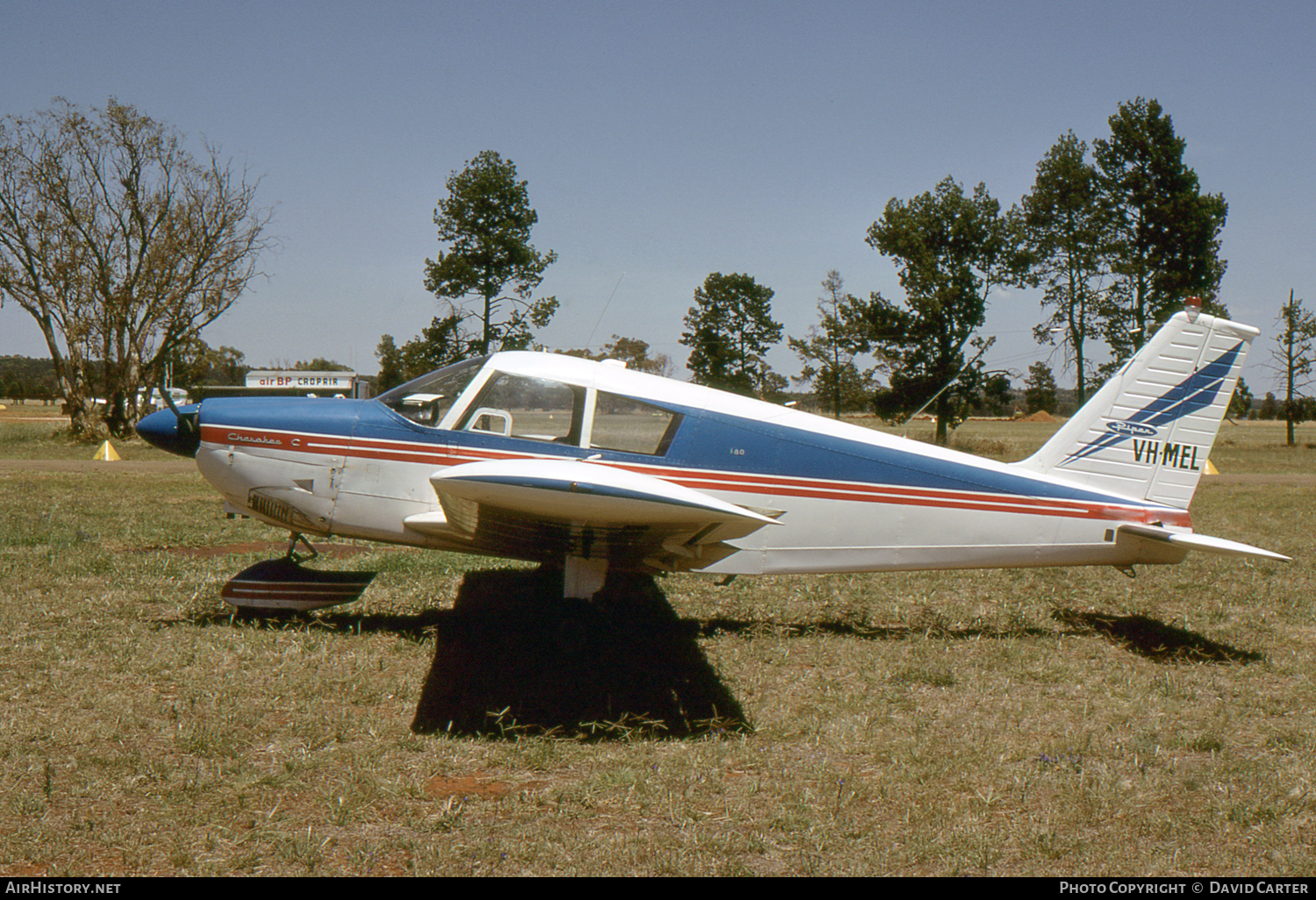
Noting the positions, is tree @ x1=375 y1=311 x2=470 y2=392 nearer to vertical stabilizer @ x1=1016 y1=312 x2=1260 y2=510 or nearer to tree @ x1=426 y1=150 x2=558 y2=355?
tree @ x1=426 y1=150 x2=558 y2=355

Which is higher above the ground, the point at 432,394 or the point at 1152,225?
the point at 1152,225

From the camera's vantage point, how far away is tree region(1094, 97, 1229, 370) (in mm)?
35656

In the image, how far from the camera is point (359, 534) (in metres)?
5.95

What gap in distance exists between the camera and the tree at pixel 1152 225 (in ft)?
117

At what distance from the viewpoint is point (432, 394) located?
595 centimetres

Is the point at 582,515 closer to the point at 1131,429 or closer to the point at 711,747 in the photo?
the point at 711,747

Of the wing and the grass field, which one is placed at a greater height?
the wing

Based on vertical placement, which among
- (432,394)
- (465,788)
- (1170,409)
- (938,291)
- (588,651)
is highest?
(938,291)

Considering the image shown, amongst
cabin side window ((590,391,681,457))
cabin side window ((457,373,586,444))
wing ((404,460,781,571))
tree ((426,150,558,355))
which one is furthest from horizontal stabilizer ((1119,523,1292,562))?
tree ((426,150,558,355))

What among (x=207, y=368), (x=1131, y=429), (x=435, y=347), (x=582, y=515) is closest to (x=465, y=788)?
(x=582, y=515)

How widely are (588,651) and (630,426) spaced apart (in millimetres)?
1578

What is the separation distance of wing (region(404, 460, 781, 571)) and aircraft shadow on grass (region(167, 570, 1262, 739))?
0.58 meters

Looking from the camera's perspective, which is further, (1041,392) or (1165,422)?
(1041,392)
